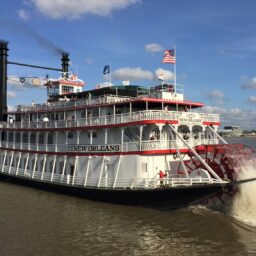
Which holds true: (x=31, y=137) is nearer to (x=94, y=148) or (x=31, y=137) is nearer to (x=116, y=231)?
(x=94, y=148)

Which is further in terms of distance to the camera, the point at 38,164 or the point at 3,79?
the point at 3,79

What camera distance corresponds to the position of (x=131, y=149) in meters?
21.8

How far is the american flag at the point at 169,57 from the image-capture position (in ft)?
78.5

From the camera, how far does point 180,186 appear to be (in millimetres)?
19172

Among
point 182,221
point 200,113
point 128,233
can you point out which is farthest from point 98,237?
point 200,113

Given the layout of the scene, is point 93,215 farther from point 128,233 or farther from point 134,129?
point 134,129

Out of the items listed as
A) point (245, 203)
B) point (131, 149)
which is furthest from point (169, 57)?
point (245, 203)

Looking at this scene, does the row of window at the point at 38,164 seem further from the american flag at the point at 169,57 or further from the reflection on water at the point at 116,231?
the american flag at the point at 169,57

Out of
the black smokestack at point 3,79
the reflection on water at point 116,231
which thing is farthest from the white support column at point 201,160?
the black smokestack at point 3,79

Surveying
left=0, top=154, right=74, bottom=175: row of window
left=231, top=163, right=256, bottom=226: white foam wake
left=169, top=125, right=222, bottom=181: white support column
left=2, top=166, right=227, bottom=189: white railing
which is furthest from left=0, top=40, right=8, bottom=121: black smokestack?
left=231, top=163, right=256, bottom=226: white foam wake

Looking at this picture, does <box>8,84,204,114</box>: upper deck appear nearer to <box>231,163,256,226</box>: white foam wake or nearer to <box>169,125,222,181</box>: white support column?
<box>169,125,222,181</box>: white support column

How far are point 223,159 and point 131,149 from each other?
16.1ft

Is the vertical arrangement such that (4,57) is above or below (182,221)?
above

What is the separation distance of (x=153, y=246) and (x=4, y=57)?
28.3m
